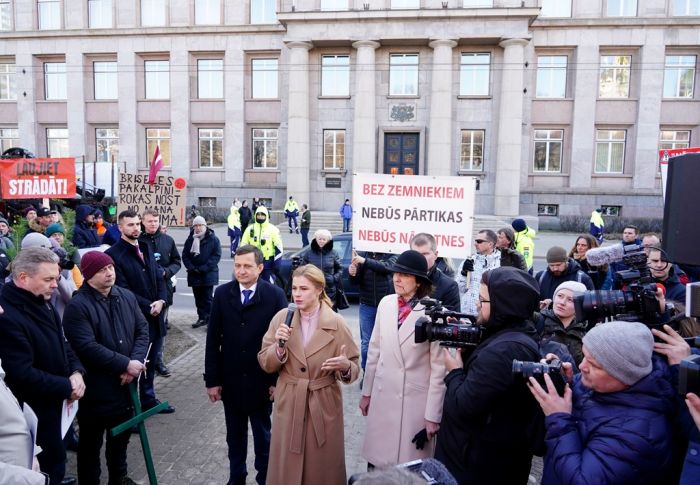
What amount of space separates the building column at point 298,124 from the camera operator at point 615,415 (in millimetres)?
24489

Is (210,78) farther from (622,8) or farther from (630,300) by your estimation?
(630,300)

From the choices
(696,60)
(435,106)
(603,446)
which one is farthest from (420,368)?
(696,60)

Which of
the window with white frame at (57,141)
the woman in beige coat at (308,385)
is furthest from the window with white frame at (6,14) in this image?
the woman in beige coat at (308,385)

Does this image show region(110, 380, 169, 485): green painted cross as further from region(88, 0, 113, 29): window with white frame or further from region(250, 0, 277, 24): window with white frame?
region(88, 0, 113, 29): window with white frame

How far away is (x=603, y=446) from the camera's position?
7.01 feet

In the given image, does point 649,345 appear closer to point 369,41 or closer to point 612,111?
point 369,41

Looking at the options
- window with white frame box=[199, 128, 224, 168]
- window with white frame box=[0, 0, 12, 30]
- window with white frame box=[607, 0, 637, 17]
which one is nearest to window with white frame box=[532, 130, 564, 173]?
window with white frame box=[607, 0, 637, 17]

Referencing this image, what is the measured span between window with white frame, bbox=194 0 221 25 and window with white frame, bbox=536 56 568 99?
1780 centimetres

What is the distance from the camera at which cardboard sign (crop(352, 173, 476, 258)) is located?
5.99 metres

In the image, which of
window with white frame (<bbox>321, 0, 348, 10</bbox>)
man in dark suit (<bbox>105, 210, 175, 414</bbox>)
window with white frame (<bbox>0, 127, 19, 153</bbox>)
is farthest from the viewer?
window with white frame (<bbox>0, 127, 19, 153</bbox>)

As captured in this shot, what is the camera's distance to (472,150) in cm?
2641

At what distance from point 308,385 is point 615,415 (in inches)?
75.4

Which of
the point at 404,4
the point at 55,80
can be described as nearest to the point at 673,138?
the point at 404,4

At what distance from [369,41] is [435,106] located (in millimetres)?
4627
